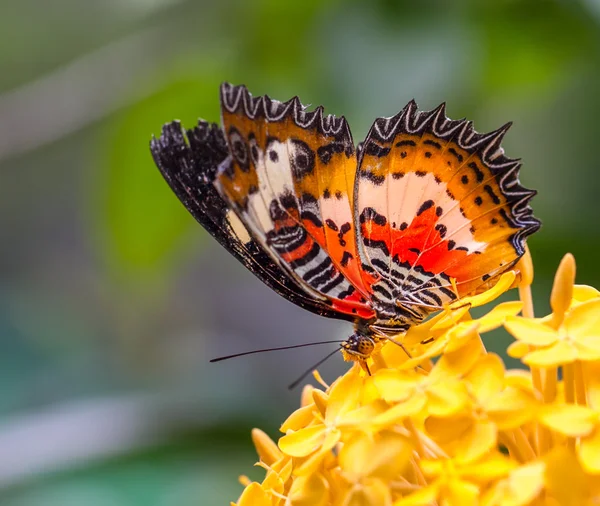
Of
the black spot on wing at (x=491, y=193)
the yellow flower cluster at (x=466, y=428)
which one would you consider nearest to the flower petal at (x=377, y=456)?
the yellow flower cluster at (x=466, y=428)

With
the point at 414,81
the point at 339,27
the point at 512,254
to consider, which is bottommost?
the point at 512,254

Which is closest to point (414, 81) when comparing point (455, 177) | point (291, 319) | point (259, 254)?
point (455, 177)

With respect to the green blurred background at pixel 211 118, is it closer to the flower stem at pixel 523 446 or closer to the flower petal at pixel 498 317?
the flower petal at pixel 498 317

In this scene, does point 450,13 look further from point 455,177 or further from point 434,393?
point 434,393

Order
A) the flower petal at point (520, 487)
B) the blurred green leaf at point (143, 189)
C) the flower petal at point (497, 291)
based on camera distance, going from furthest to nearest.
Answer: the blurred green leaf at point (143, 189) < the flower petal at point (497, 291) < the flower petal at point (520, 487)

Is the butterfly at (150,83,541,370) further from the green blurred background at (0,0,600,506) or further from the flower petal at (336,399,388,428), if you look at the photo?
the green blurred background at (0,0,600,506)

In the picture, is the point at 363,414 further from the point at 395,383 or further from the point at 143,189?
the point at 143,189
